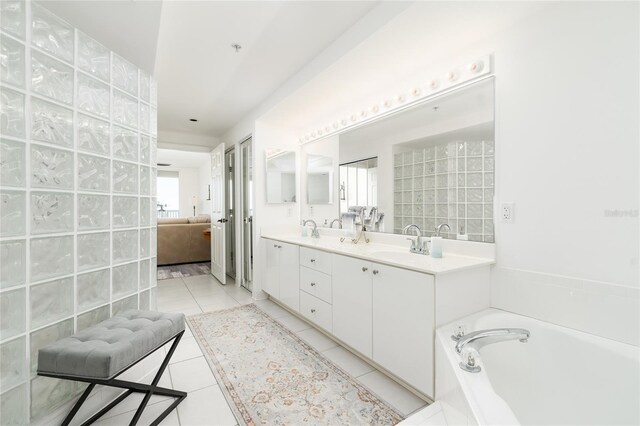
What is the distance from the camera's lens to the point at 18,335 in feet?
4.38

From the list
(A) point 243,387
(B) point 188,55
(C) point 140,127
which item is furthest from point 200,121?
(A) point 243,387

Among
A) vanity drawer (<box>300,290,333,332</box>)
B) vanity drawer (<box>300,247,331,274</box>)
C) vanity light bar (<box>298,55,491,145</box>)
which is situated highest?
vanity light bar (<box>298,55,491,145</box>)

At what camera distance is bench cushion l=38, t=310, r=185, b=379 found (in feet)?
4.02

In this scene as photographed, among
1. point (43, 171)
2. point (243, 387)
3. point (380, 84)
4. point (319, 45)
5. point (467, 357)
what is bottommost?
point (243, 387)

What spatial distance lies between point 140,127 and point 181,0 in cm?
84

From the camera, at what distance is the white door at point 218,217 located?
4.34m

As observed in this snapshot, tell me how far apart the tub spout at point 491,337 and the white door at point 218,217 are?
12.0 ft

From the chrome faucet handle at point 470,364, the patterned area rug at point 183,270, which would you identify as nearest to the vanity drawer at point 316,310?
the chrome faucet handle at point 470,364

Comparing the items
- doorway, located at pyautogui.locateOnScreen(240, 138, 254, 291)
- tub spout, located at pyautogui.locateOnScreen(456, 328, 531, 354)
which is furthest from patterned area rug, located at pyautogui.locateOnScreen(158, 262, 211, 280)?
tub spout, located at pyautogui.locateOnScreen(456, 328, 531, 354)

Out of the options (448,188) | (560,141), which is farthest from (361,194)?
(560,141)

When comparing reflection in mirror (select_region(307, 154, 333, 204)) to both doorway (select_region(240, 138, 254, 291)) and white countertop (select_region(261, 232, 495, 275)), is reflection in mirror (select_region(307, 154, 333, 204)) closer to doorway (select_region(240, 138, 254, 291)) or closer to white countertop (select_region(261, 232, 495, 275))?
white countertop (select_region(261, 232, 495, 275))

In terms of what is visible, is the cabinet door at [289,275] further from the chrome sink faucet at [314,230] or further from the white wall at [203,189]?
the white wall at [203,189]

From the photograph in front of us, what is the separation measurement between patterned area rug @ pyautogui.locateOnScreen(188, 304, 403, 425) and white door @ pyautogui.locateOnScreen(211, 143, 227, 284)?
70.4 inches

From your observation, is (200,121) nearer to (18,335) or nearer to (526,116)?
(18,335)
